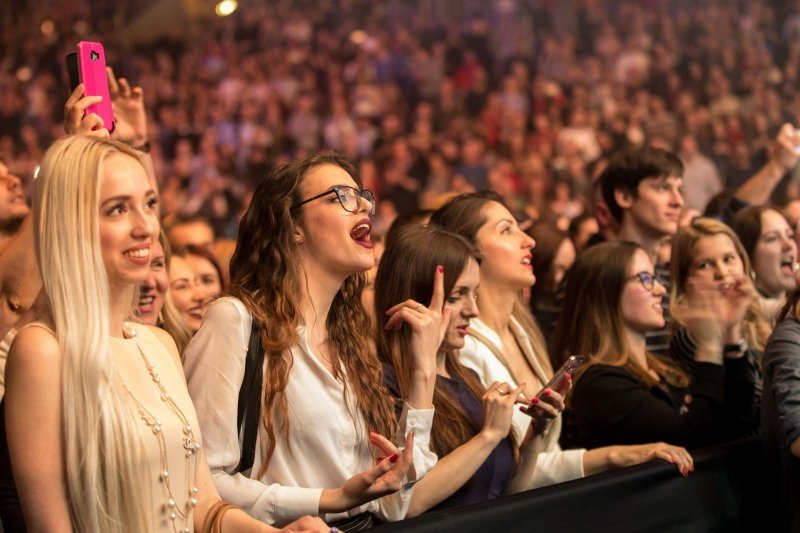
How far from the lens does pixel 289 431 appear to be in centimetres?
240

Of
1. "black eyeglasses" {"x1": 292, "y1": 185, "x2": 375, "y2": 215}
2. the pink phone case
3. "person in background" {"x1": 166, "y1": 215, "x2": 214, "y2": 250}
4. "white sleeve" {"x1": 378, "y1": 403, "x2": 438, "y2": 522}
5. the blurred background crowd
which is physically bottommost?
"white sleeve" {"x1": 378, "y1": 403, "x2": 438, "y2": 522}

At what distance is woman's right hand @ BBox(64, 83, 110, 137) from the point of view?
8.38ft

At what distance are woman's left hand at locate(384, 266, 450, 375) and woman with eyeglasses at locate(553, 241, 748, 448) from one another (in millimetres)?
875

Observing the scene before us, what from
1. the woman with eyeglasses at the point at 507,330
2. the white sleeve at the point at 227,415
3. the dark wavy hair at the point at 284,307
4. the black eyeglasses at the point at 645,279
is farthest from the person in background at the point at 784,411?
the white sleeve at the point at 227,415

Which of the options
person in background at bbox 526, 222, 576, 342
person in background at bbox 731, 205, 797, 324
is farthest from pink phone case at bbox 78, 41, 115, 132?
person in background at bbox 731, 205, 797, 324

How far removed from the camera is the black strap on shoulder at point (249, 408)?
2379 millimetres

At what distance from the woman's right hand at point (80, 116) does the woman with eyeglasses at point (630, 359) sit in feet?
5.53

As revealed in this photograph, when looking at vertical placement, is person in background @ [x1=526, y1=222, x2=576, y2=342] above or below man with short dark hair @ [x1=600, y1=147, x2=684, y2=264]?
below

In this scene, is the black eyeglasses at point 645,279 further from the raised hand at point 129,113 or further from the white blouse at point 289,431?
the raised hand at point 129,113

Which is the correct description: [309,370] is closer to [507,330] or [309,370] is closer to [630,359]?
[507,330]

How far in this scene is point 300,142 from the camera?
12.2 meters

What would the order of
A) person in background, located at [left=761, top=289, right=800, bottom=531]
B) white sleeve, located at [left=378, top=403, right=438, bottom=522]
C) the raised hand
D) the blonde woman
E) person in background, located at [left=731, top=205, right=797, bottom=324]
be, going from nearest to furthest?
1. the blonde woman
2. white sleeve, located at [left=378, top=403, right=438, bottom=522]
3. person in background, located at [left=761, top=289, right=800, bottom=531]
4. the raised hand
5. person in background, located at [left=731, top=205, right=797, bottom=324]

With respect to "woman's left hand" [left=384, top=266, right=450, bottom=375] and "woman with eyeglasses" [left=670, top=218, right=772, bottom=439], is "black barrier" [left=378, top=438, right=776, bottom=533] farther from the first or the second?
"woman's left hand" [left=384, top=266, right=450, bottom=375]

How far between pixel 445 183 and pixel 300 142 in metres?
1.80
